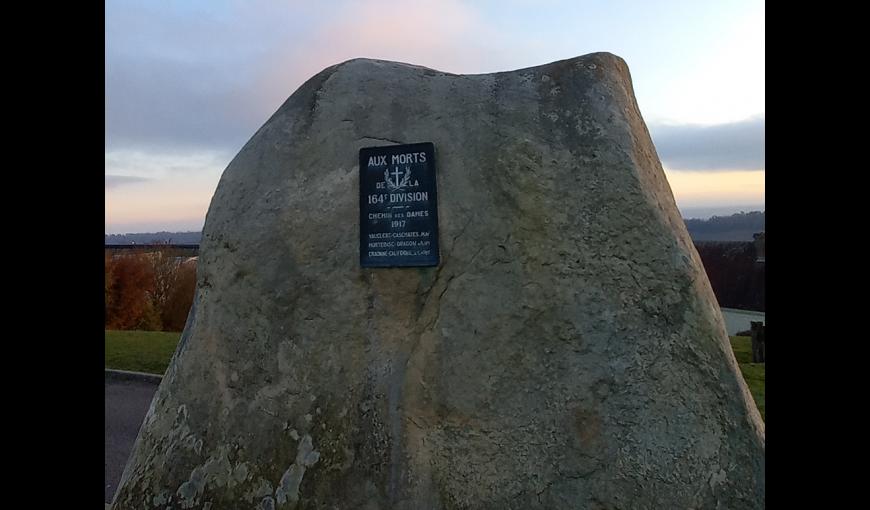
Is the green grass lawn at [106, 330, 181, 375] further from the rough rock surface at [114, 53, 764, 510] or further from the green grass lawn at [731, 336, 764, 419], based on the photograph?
the green grass lawn at [731, 336, 764, 419]

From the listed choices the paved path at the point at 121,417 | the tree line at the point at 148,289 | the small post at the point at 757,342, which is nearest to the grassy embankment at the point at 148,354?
the small post at the point at 757,342

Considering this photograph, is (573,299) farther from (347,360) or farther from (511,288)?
(347,360)

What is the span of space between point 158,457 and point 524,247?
255cm

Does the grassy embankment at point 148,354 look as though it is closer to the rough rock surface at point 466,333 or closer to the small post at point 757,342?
the small post at point 757,342

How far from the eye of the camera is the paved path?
6.96 m

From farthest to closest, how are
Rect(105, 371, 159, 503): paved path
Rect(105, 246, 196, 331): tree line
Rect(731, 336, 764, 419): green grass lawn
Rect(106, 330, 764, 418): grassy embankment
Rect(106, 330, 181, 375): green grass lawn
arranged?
Rect(105, 246, 196, 331): tree line
Rect(106, 330, 181, 375): green grass lawn
Rect(106, 330, 764, 418): grassy embankment
Rect(731, 336, 764, 419): green grass lawn
Rect(105, 371, 159, 503): paved path

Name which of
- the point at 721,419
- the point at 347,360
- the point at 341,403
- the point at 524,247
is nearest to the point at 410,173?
the point at 524,247

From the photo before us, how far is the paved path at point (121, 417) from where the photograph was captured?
6961 millimetres

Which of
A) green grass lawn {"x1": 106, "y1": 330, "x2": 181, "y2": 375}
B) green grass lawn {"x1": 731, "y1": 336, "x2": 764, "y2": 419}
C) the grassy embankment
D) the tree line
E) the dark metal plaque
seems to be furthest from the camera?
the tree line

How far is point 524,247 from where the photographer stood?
12.1ft

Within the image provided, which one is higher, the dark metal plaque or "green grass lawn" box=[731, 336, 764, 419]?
the dark metal plaque

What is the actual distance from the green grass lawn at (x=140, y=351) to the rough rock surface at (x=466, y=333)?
25.0 feet

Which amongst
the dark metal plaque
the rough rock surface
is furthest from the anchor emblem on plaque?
the rough rock surface

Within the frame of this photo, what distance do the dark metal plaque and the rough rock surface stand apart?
75 mm
